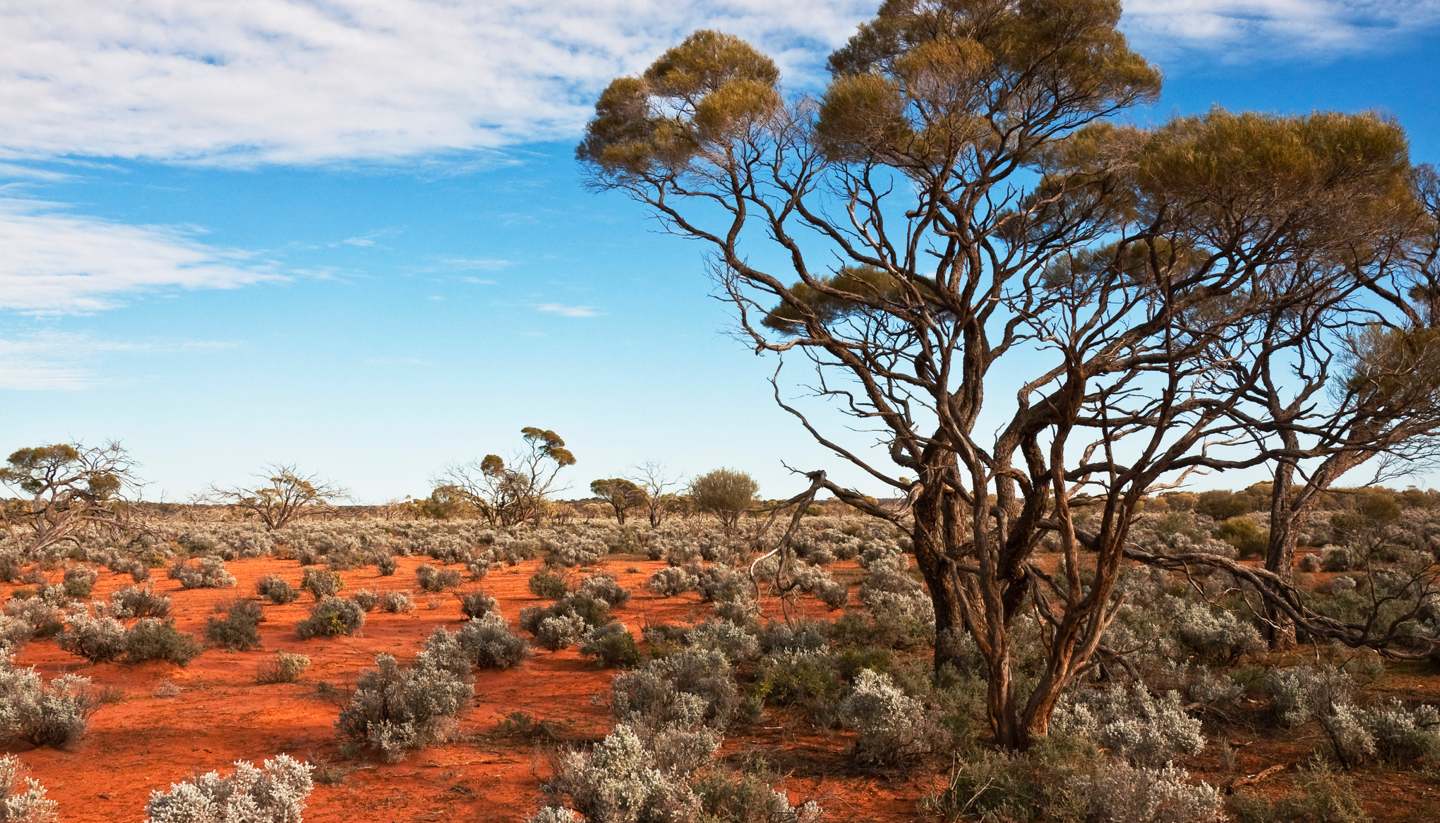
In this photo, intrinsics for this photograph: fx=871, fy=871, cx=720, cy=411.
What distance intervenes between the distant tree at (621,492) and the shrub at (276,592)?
2857 centimetres

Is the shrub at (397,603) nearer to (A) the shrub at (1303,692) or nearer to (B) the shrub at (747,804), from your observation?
(B) the shrub at (747,804)

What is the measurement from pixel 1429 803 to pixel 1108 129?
8.09 metres

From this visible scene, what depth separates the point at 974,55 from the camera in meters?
9.57

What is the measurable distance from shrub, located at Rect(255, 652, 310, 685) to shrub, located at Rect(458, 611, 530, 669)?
2276 mm

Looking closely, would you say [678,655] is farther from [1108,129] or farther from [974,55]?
[1108,129]

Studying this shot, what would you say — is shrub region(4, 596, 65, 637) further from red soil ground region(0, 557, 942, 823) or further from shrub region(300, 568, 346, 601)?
shrub region(300, 568, 346, 601)

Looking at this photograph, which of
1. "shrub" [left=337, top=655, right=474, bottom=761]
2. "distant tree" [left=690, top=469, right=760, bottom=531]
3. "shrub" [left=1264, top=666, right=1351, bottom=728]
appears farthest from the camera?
"distant tree" [left=690, top=469, right=760, bottom=531]

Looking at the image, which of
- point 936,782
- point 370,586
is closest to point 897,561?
point 370,586

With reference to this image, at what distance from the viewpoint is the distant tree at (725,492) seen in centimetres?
3556

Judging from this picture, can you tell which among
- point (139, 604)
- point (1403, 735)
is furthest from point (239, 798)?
point (139, 604)

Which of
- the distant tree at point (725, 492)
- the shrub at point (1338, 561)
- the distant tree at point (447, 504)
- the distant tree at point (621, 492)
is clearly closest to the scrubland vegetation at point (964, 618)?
the shrub at point (1338, 561)

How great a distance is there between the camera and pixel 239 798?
5.90 meters

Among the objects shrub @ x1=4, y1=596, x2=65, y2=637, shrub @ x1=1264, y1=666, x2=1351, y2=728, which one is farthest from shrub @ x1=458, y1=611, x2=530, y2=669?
shrub @ x1=1264, y1=666, x2=1351, y2=728

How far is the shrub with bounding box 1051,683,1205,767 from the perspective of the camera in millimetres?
7848
